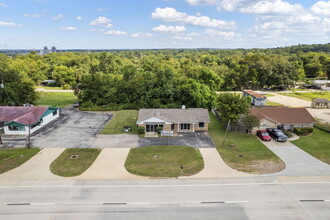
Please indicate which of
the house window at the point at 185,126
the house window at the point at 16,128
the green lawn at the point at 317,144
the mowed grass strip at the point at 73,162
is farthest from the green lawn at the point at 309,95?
the house window at the point at 16,128

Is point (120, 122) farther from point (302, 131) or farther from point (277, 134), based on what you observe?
point (302, 131)

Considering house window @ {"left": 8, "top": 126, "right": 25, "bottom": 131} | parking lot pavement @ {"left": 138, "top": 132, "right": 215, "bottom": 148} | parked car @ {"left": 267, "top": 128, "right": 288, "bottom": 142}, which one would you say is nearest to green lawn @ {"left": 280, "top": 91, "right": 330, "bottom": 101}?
parked car @ {"left": 267, "top": 128, "right": 288, "bottom": 142}

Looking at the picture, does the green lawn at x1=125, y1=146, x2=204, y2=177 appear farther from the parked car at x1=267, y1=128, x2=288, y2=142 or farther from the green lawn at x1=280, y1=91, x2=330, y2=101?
the green lawn at x1=280, y1=91, x2=330, y2=101

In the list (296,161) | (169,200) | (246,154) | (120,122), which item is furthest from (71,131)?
(296,161)

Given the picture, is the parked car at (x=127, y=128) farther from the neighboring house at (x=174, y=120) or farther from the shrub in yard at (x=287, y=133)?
the shrub in yard at (x=287, y=133)

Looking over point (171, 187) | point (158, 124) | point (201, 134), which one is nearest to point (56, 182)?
point (171, 187)

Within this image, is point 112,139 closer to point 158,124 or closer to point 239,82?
point 158,124
